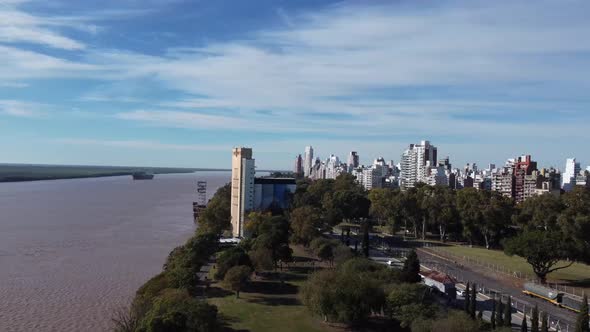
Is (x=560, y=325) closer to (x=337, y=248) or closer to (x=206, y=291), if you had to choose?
(x=337, y=248)

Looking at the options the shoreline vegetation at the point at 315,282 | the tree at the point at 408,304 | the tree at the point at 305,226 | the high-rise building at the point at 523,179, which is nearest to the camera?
the shoreline vegetation at the point at 315,282

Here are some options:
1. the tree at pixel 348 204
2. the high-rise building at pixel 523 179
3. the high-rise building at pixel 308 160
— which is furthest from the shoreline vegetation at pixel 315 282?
the high-rise building at pixel 308 160

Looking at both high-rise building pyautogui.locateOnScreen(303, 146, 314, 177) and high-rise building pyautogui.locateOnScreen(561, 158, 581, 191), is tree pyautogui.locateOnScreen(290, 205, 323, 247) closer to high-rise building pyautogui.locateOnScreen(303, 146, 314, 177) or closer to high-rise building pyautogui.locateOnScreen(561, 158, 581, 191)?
high-rise building pyautogui.locateOnScreen(561, 158, 581, 191)

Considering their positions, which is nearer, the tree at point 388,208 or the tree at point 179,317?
the tree at point 179,317

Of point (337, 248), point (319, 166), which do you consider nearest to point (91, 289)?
point (337, 248)

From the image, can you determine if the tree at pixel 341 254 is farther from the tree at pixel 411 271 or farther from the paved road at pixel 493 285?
the paved road at pixel 493 285

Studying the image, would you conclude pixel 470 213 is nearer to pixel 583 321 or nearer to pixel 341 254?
pixel 341 254

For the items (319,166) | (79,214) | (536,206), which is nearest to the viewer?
(536,206)

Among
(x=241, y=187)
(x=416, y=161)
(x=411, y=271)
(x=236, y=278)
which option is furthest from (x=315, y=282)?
(x=416, y=161)
